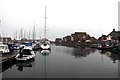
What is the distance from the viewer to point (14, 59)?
27.0 m

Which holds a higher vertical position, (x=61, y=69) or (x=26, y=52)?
(x=26, y=52)

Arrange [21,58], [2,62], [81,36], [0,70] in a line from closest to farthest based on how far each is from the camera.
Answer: [0,70] < [2,62] < [21,58] < [81,36]

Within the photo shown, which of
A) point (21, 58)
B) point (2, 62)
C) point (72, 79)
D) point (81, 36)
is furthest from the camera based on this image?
point (81, 36)

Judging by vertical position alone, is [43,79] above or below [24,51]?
below

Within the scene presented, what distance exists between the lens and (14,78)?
17.6m

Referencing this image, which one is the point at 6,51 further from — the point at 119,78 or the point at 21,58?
the point at 119,78

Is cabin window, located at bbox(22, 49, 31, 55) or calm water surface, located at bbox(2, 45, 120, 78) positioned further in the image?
cabin window, located at bbox(22, 49, 31, 55)

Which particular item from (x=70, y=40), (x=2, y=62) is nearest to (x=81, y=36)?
(x=70, y=40)

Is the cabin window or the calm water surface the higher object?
the cabin window

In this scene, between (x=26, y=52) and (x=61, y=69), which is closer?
(x=61, y=69)

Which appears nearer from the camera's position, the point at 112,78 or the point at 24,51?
the point at 112,78

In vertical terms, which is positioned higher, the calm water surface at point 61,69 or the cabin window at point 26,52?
the cabin window at point 26,52

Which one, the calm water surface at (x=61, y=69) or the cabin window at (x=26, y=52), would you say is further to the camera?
the cabin window at (x=26, y=52)

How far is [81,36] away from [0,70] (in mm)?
126643
